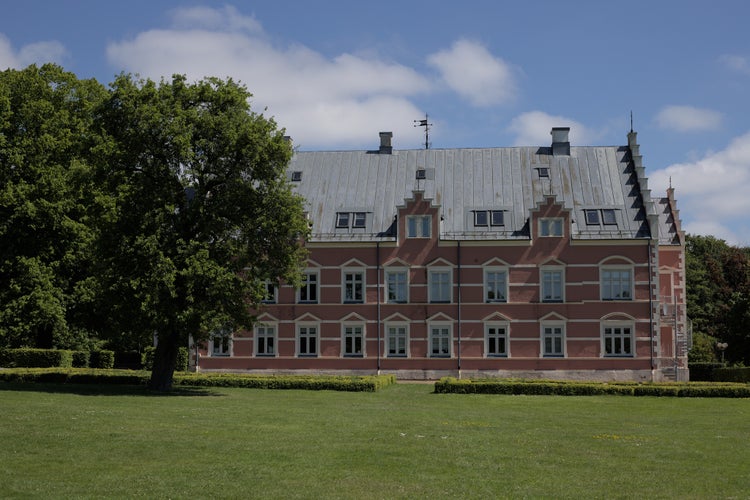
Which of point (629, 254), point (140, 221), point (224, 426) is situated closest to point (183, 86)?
point (140, 221)

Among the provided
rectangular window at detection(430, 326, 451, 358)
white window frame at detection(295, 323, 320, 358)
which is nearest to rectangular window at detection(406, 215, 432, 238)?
rectangular window at detection(430, 326, 451, 358)

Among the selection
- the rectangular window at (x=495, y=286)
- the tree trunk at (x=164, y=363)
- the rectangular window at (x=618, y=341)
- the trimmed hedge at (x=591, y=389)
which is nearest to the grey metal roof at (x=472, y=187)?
the rectangular window at (x=495, y=286)

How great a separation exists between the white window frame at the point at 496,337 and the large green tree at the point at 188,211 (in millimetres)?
16750

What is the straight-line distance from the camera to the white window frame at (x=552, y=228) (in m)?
46.9

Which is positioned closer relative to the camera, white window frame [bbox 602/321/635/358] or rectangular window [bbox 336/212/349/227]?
white window frame [bbox 602/321/635/358]

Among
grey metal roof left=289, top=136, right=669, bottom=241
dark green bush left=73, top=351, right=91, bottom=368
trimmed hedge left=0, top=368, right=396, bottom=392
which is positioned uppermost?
grey metal roof left=289, top=136, right=669, bottom=241

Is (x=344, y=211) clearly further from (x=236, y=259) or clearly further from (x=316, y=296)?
(x=236, y=259)

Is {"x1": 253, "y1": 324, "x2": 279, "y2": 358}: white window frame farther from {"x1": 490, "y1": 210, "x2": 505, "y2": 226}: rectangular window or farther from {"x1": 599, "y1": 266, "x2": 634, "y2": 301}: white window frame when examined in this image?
{"x1": 599, "y1": 266, "x2": 634, "y2": 301}: white window frame

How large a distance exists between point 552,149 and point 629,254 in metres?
9.00

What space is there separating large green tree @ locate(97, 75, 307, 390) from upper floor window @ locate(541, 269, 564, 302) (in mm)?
18182

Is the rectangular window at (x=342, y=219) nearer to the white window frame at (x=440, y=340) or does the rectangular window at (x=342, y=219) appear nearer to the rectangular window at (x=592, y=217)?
the white window frame at (x=440, y=340)

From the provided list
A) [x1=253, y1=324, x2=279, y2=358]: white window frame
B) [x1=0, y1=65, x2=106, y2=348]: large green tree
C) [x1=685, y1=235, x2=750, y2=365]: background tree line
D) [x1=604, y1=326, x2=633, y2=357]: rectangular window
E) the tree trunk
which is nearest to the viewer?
the tree trunk

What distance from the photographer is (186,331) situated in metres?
31.9

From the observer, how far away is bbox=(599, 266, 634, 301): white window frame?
46438 mm
